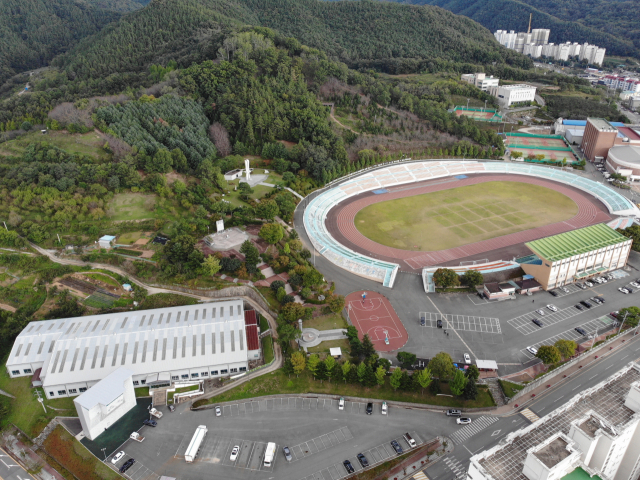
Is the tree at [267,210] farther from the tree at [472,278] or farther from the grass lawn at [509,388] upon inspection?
the grass lawn at [509,388]

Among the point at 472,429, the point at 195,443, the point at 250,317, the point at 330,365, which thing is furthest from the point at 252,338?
the point at 472,429

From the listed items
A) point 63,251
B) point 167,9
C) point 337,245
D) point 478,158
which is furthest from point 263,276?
point 167,9

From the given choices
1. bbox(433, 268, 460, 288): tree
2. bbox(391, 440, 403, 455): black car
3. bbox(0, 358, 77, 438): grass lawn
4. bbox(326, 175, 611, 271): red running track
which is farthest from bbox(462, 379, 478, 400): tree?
bbox(0, 358, 77, 438): grass lawn

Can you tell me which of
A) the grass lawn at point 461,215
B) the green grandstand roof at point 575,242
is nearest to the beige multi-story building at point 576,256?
the green grandstand roof at point 575,242

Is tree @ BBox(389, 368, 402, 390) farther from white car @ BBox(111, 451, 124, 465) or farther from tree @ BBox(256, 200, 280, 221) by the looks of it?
tree @ BBox(256, 200, 280, 221)

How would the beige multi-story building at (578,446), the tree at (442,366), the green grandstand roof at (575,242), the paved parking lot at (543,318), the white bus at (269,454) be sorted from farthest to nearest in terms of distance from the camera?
the green grandstand roof at (575,242)
the paved parking lot at (543,318)
the tree at (442,366)
the white bus at (269,454)
the beige multi-story building at (578,446)

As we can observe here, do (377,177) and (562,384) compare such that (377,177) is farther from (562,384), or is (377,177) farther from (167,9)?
(167,9)
